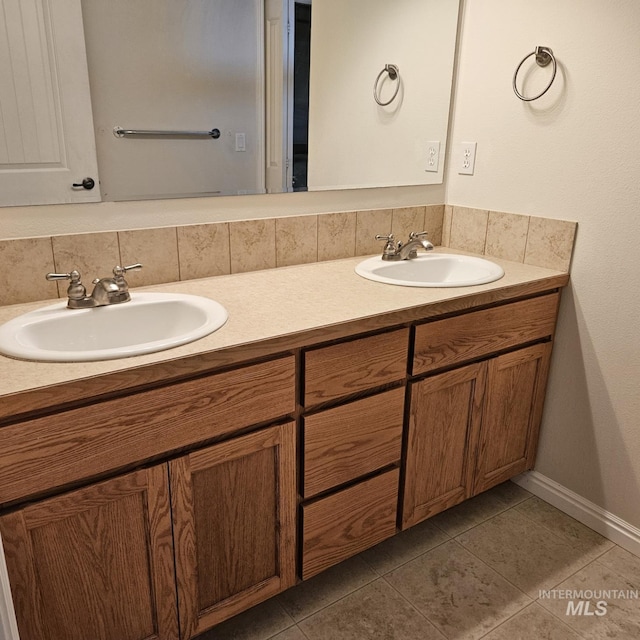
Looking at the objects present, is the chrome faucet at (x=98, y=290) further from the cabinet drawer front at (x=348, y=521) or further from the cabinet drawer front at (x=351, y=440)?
the cabinet drawer front at (x=348, y=521)

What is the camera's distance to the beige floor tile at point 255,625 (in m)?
1.51

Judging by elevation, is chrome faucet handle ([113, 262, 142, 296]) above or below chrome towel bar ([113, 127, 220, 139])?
below

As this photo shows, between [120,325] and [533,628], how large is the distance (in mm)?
1356

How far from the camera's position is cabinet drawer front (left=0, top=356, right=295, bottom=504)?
1.01 metres

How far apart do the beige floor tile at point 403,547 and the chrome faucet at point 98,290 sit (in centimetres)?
109

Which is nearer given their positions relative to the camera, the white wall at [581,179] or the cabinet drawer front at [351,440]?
the cabinet drawer front at [351,440]

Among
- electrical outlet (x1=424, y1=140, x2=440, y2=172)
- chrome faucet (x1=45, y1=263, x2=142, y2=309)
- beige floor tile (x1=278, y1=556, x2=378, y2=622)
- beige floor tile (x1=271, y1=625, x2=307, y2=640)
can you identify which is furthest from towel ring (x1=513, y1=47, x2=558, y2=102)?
beige floor tile (x1=271, y1=625, x2=307, y2=640)

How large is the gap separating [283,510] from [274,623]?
38 centimetres

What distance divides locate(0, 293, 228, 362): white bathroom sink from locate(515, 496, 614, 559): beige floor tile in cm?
137

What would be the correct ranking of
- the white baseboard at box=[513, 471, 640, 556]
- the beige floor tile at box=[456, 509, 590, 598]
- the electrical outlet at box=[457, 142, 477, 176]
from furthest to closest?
the electrical outlet at box=[457, 142, 477, 176]
the white baseboard at box=[513, 471, 640, 556]
the beige floor tile at box=[456, 509, 590, 598]

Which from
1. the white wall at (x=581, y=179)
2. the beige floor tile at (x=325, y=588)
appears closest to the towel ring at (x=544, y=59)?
the white wall at (x=581, y=179)

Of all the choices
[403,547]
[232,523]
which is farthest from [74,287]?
[403,547]

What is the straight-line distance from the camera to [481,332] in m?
1.71

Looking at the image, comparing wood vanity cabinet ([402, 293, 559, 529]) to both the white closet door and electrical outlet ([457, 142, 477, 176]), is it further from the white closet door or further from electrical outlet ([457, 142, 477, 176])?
the white closet door
